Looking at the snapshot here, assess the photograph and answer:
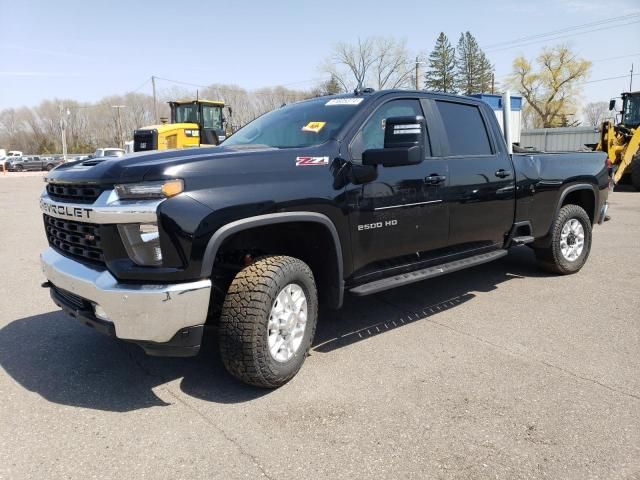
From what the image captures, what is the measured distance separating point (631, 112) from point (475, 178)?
1752cm

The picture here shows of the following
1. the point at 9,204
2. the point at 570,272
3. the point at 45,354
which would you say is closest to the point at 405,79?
the point at 9,204

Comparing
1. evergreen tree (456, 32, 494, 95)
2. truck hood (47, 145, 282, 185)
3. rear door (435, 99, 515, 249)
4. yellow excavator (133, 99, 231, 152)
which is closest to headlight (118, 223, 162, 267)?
truck hood (47, 145, 282, 185)

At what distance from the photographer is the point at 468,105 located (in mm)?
5059

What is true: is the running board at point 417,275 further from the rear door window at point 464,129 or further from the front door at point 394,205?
the rear door window at point 464,129

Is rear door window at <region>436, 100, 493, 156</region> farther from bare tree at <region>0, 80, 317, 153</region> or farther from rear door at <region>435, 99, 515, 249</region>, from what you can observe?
bare tree at <region>0, 80, 317, 153</region>

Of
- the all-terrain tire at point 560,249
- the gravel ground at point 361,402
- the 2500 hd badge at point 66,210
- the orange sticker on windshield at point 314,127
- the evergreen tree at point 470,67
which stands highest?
the evergreen tree at point 470,67

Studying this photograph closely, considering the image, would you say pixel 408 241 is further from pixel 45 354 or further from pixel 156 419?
pixel 45 354

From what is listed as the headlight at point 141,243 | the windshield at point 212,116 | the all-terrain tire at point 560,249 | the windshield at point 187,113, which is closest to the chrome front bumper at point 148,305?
the headlight at point 141,243

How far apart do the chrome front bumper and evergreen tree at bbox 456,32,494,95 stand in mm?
69344

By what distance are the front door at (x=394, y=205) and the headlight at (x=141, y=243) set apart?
4.52 feet

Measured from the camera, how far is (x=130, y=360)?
379 centimetres

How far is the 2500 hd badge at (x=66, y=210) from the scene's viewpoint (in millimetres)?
3012

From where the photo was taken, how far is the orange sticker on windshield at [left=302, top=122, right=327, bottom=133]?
3921mm

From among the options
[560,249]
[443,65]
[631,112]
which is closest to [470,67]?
[443,65]
